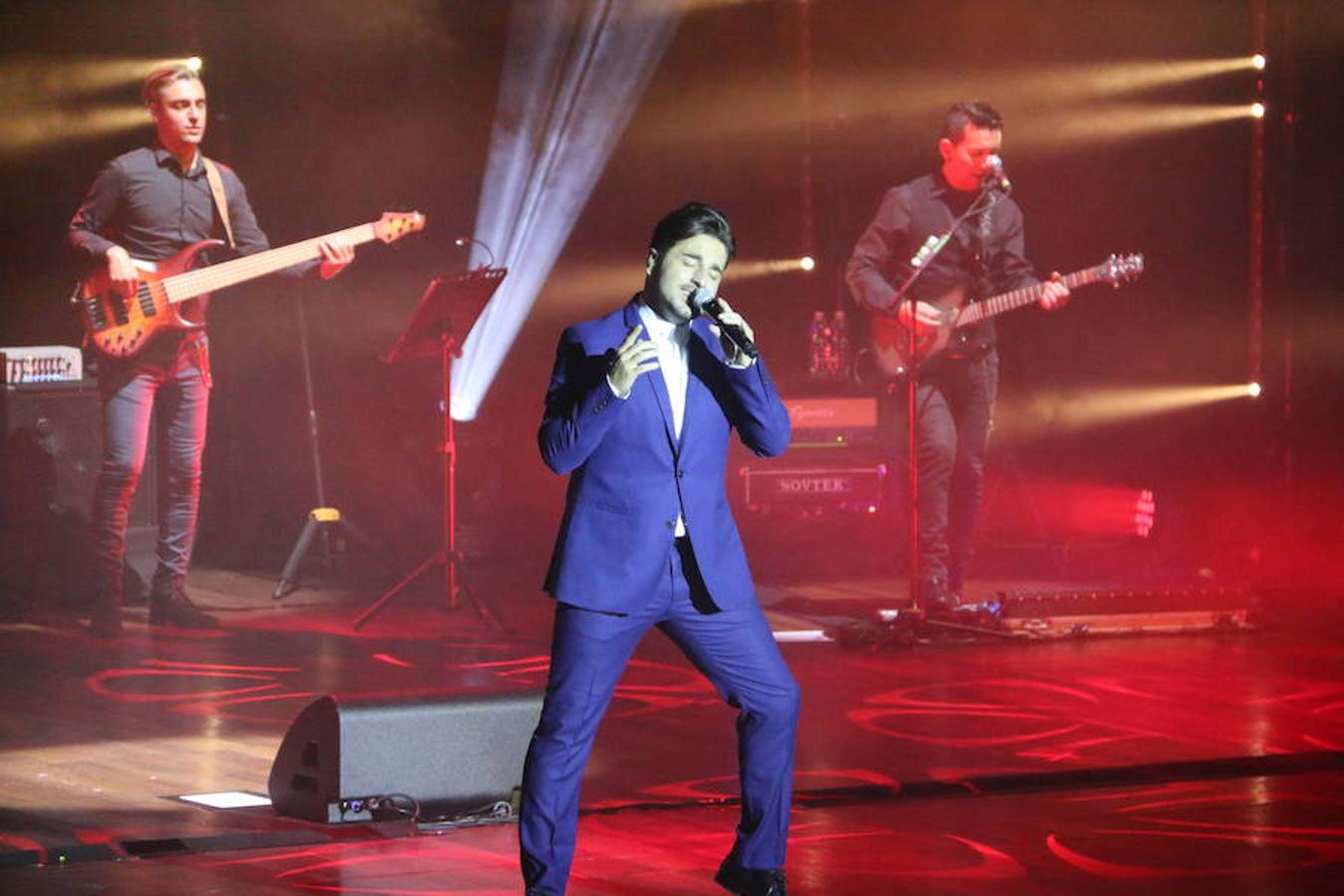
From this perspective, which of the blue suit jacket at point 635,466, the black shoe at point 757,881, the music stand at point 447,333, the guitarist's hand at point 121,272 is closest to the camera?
the blue suit jacket at point 635,466

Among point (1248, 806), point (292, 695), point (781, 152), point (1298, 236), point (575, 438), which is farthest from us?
point (781, 152)

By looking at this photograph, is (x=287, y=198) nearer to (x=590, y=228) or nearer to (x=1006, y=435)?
(x=590, y=228)

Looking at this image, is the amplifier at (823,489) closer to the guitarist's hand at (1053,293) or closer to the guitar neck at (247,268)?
the guitarist's hand at (1053,293)

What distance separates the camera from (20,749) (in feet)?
17.6

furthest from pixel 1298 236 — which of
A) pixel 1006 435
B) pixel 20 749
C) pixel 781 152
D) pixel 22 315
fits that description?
pixel 20 749

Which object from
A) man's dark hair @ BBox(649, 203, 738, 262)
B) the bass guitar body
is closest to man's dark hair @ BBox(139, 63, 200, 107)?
the bass guitar body

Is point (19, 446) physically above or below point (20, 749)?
above

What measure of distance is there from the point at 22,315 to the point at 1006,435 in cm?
548

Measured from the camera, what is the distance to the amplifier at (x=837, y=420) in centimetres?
937

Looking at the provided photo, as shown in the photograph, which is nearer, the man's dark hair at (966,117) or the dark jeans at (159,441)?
the dark jeans at (159,441)

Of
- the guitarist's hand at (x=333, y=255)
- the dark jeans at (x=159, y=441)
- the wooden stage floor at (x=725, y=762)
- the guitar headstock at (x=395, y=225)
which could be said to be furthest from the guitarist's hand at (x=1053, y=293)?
the dark jeans at (x=159, y=441)

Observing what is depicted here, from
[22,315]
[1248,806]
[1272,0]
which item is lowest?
[1248,806]

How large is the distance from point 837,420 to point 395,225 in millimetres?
2581

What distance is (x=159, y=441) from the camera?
7.92m
